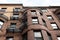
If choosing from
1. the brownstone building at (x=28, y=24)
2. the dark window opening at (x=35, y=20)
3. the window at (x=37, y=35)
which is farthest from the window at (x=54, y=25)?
the window at (x=37, y=35)

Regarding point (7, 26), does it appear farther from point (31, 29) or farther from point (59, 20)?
point (59, 20)

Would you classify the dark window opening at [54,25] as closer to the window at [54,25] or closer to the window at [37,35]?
the window at [54,25]

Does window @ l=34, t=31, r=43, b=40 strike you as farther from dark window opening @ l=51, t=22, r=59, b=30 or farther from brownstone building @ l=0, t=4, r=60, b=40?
dark window opening @ l=51, t=22, r=59, b=30

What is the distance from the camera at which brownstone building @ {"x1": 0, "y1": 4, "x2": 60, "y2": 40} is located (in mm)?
18953

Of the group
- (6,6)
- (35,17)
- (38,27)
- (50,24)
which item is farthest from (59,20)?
(6,6)

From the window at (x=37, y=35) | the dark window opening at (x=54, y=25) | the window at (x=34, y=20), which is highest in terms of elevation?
the window at (x=34, y=20)

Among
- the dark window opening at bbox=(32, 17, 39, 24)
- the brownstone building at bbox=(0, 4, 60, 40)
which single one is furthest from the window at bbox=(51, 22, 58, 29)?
the dark window opening at bbox=(32, 17, 39, 24)

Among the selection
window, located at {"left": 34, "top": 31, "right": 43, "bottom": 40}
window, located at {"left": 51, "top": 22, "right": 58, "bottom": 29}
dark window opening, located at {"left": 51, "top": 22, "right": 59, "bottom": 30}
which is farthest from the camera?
window, located at {"left": 51, "top": 22, "right": 58, "bottom": 29}

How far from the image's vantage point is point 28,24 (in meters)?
20.5

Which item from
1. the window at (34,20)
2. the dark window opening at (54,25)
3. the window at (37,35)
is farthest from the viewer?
the dark window opening at (54,25)

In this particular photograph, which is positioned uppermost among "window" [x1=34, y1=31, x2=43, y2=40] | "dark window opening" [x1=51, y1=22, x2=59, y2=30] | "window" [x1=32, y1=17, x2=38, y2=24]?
"window" [x1=32, y1=17, x2=38, y2=24]

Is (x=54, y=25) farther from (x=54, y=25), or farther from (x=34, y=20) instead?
(x=34, y=20)

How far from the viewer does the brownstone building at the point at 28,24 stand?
1895 centimetres

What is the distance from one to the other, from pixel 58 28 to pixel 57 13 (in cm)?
621
